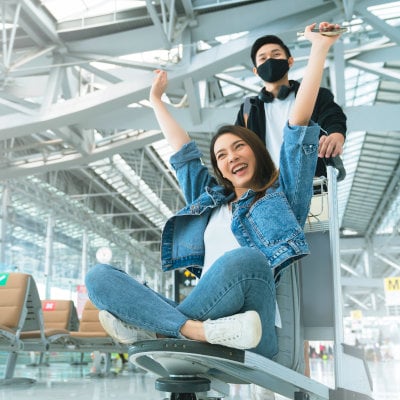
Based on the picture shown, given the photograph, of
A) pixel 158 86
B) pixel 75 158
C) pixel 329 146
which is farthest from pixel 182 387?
pixel 75 158

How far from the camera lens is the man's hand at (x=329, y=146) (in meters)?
2.20

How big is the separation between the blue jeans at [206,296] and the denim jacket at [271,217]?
19cm

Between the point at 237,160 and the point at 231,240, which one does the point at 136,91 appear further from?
the point at 231,240

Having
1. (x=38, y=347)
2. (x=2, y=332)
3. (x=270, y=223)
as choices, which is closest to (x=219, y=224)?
(x=270, y=223)

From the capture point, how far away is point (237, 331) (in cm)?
144

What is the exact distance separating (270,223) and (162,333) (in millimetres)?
552

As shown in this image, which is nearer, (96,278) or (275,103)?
(96,278)

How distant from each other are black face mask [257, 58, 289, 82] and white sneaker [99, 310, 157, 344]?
63.1 inches

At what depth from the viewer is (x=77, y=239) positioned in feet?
82.9

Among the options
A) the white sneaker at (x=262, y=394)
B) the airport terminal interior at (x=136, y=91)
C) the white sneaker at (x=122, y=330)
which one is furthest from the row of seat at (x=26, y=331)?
the white sneaker at (x=122, y=330)

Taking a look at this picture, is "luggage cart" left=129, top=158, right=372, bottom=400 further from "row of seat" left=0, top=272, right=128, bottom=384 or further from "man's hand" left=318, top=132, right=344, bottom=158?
"row of seat" left=0, top=272, right=128, bottom=384

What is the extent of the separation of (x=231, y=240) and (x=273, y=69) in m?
1.13

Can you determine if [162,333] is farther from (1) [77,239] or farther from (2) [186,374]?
(1) [77,239]

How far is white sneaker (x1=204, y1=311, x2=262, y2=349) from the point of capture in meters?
1.43
